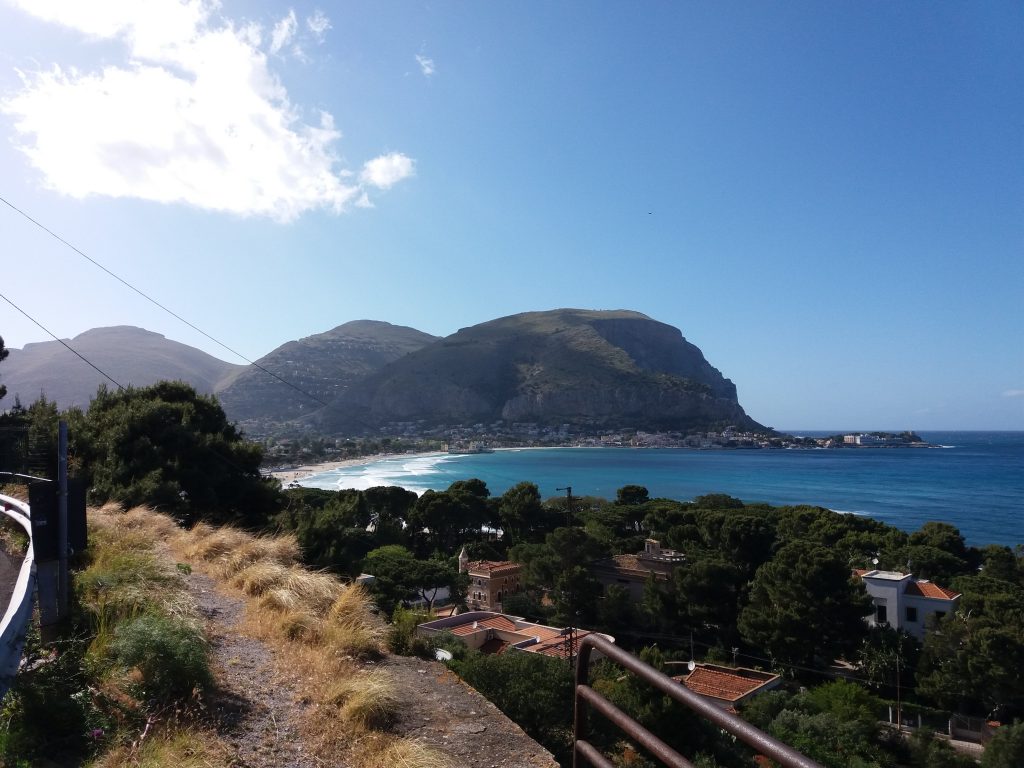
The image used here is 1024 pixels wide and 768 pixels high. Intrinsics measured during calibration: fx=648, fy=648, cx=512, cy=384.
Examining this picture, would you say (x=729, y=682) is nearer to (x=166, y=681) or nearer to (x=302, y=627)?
(x=302, y=627)

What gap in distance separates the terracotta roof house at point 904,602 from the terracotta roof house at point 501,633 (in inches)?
452

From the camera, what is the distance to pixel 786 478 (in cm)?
9100

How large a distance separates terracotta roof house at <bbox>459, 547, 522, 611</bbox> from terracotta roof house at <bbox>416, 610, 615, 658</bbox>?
584cm

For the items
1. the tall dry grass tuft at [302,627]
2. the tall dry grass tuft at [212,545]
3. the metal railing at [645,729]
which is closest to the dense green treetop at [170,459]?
the tall dry grass tuft at [212,545]

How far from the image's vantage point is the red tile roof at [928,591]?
23.4 m

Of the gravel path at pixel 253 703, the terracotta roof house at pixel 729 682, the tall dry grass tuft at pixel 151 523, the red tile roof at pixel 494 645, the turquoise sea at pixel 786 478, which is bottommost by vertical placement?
the turquoise sea at pixel 786 478

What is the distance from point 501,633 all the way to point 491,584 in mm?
8639

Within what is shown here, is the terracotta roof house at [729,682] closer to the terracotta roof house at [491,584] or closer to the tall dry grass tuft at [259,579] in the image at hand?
the terracotta roof house at [491,584]

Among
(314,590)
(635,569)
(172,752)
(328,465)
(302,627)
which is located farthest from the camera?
(328,465)

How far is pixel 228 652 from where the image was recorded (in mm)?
4254

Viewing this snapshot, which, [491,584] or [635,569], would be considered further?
[635,569]

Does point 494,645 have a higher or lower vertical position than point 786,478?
higher

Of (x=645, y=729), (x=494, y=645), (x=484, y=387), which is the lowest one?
(x=494, y=645)

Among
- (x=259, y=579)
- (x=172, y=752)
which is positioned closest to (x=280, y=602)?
(x=259, y=579)
